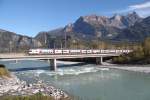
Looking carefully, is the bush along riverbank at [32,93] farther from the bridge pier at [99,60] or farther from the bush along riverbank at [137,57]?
the bush along riverbank at [137,57]

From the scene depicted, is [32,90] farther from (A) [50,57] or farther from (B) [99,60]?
(B) [99,60]

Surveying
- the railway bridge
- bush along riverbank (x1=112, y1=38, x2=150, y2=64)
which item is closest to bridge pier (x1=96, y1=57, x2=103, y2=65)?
the railway bridge

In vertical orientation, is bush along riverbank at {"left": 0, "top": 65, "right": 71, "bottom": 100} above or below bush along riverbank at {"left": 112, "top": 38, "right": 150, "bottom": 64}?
below

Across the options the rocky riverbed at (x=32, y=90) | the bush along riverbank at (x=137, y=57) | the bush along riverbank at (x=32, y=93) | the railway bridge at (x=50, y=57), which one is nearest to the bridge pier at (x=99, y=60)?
the railway bridge at (x=50, y=57)

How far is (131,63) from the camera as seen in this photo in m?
121

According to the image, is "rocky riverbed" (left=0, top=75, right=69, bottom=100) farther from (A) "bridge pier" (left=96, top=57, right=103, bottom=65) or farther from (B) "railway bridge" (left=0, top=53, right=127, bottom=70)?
(A) "bridge pier" (left=96, top=57, right=103, bottom=65)

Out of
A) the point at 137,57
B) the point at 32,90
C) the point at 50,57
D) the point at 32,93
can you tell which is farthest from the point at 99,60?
the point at 32,93

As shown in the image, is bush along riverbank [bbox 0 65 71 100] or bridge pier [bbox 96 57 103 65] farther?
bridge pier [bbox 96 57 103 65]

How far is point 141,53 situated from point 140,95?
7365 centimetres

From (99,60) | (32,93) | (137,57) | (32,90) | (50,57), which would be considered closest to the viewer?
(32,93)

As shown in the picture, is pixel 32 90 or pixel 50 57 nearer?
pixel 32 90

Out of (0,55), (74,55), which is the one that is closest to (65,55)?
(74,55)

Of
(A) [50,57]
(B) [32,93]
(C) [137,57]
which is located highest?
(A) [50,57]

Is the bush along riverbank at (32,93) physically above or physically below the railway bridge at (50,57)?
below
